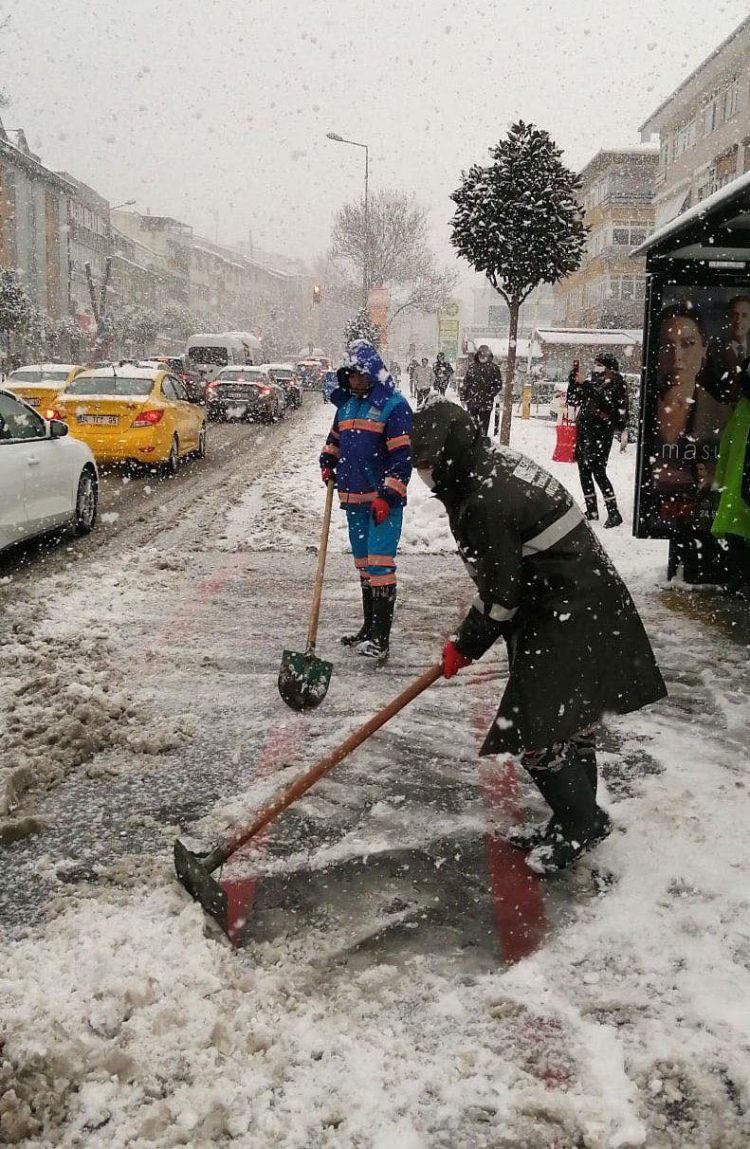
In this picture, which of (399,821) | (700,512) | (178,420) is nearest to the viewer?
(399,821)

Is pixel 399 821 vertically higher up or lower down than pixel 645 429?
lower down

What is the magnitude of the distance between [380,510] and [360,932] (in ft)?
8.34

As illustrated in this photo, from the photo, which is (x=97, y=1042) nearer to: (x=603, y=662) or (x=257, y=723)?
(x=603, y=662)

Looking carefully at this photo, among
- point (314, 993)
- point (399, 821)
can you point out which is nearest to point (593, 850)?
point (399, 821)

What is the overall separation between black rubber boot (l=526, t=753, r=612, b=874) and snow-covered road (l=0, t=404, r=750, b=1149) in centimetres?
10

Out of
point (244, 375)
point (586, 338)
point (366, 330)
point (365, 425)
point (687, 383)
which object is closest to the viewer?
point (365, 425)

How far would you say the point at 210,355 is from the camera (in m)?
32.5

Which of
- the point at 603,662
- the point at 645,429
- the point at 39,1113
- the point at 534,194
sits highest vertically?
the point at 534,194

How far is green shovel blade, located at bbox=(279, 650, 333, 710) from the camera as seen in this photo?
14.5 ft

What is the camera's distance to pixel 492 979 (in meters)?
2.54

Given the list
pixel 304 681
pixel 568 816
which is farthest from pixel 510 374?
pixel 568 816

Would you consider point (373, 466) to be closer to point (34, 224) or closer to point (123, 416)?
point (123, 416)

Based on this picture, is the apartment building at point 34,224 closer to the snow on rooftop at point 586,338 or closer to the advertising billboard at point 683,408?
the snow on rooftop at point 586,338

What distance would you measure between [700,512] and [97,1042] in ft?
18.5
